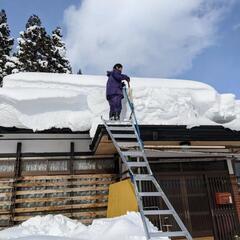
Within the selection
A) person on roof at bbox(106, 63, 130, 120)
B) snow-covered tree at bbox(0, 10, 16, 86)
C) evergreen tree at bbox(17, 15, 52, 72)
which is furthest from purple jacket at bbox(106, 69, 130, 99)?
snow-covered tree at bbox(0, 10, 16, 86)

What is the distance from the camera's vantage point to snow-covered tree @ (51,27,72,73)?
24.8 meters

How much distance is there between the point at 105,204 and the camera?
31.0 ft

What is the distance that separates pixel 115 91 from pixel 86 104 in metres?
1.78

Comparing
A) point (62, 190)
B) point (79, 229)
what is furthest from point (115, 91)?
point (79, 229)

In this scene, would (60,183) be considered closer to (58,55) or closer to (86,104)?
(86,104)

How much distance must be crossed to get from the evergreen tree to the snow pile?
56.5ft

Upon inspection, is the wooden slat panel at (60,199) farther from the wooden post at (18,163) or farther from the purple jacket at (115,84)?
the purple jacket at (115,84)

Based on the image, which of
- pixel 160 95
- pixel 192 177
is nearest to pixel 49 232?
pixel 192 177

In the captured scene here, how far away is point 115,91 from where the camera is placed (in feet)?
28.6

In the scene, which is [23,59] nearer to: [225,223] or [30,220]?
[30,220]

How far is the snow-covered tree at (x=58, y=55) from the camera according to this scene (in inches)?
978

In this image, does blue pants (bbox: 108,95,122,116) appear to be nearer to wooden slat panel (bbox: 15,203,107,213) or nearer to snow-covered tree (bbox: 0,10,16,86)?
wooden slat panel (bbox: 15,203,107,213)

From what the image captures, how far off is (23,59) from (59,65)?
2.73 meters

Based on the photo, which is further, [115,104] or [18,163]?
[18,163]
